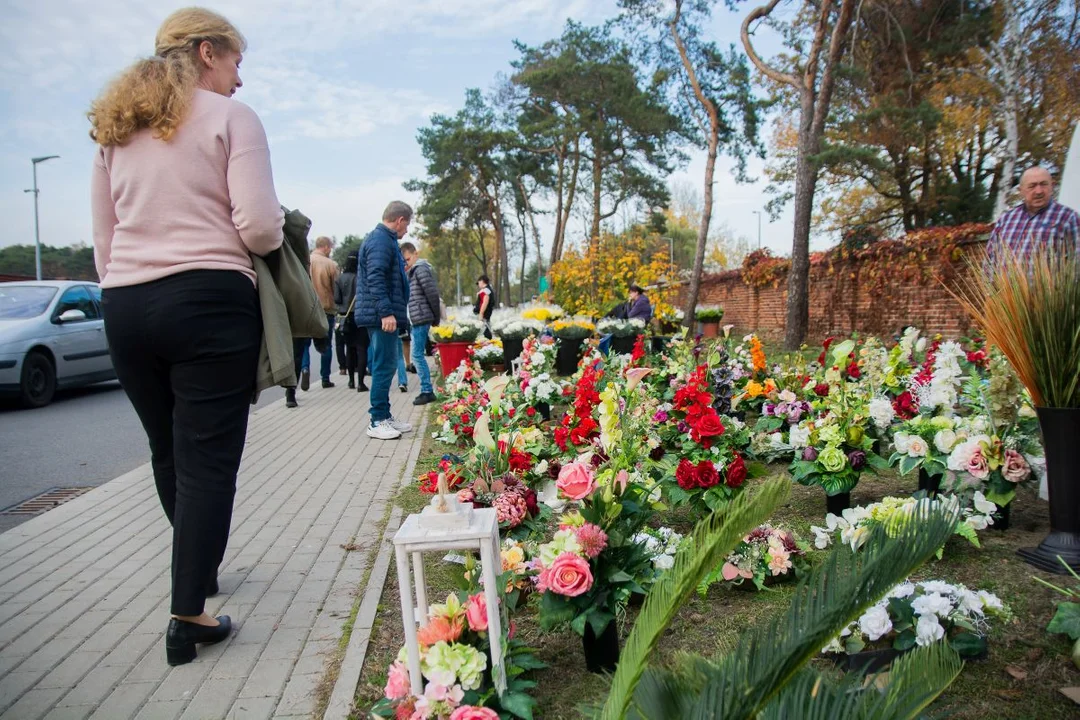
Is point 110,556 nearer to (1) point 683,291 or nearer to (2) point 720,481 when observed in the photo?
(2) point 720,481

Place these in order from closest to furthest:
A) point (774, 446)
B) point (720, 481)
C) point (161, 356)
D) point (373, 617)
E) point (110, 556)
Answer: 1. point (161, 356)
2. point (373, 617)
3. point (720, 481)
4. point (110, 556)
5. point (774, 446)

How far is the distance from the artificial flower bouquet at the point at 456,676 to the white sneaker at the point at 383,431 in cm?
453

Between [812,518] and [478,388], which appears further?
[478,388]

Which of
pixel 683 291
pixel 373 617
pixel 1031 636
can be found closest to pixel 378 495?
pixel 373 617

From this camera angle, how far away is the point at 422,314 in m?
8.55

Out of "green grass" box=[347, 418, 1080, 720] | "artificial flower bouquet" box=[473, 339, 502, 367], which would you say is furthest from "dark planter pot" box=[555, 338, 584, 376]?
"green grass" box=[347, 418, 1080, 720]

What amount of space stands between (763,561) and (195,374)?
6.91 ft

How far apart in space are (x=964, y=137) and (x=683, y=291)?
40.1 ft

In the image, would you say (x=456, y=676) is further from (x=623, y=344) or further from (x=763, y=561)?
(x=623, y=344)

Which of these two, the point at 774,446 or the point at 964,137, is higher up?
the point at 964,137

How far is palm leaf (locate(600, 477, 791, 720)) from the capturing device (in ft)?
3.91

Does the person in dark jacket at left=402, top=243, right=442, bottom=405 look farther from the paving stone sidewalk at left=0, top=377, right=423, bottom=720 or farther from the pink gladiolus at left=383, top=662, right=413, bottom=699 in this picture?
the pink gladiolus at left=383, top=662, right=413, bottom=699

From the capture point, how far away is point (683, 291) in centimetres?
3131

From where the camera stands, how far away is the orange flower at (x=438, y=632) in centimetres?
194
